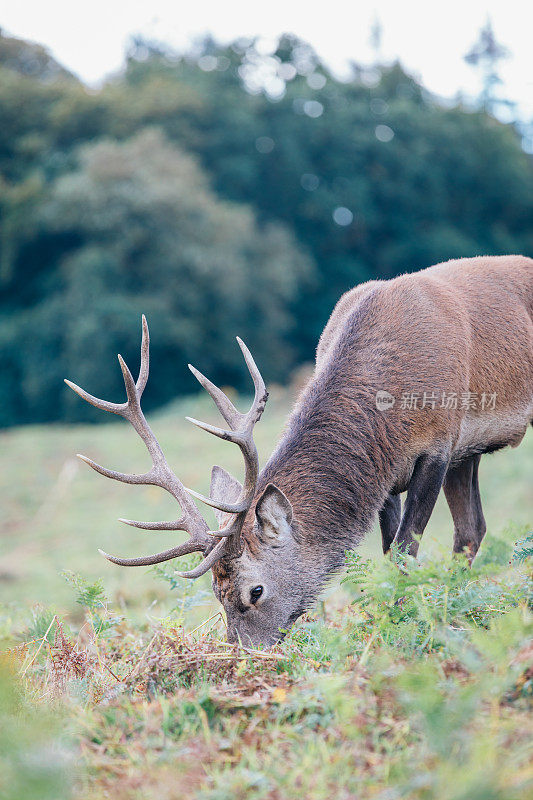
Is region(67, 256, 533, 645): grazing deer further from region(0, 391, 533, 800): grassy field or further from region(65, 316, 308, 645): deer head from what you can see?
region(0, 391, 533, 800): grassy field

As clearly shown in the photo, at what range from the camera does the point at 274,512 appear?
4867mm

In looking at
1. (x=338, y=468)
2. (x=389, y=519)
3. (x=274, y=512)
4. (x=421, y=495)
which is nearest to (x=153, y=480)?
(x=274, y=512)

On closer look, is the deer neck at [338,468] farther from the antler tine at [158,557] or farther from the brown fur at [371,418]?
the antler tine at [158,557]

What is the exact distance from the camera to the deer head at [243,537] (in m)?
4.71

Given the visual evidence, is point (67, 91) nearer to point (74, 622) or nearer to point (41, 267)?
point (41, 267)

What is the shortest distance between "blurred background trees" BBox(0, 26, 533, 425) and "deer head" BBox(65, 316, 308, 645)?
25716mm

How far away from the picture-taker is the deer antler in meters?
4.57

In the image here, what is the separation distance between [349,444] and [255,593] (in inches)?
41.4

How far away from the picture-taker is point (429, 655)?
3578mm

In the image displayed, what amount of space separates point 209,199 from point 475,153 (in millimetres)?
16027

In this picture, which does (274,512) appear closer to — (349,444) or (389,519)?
(349,444)

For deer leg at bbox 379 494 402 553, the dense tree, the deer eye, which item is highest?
deer leg at bbox 379 494 402 553

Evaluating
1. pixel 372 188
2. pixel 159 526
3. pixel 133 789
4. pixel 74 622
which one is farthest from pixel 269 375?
pixel 133 789

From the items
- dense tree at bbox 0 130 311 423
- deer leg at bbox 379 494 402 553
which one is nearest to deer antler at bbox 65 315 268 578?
deer leg at bbox 379 494 402 553
